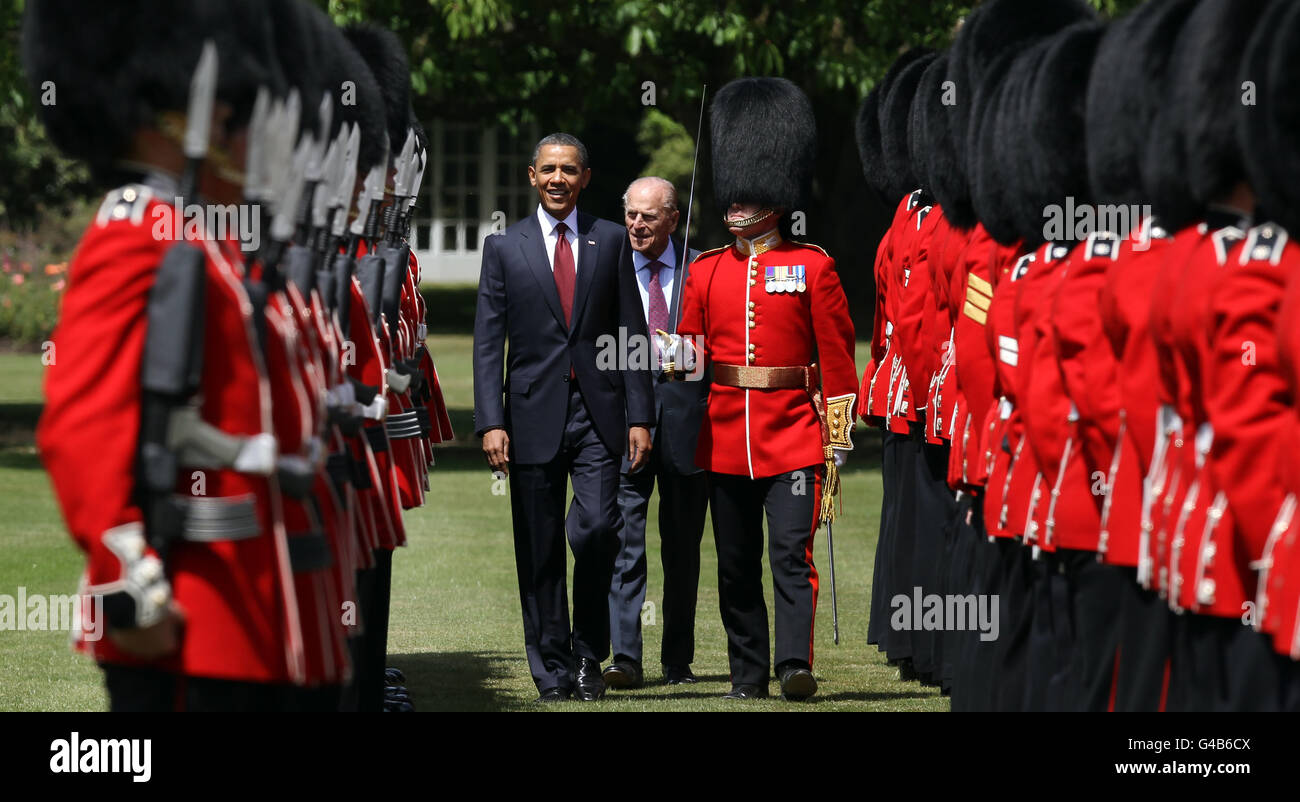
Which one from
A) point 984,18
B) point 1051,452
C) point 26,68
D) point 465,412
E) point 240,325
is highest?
point 984,18

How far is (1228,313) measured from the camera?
4.12 m

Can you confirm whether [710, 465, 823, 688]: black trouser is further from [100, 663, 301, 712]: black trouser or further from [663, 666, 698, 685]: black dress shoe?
[100, 663, 301, 712]: black trouser

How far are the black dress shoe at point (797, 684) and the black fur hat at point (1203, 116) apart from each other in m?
3.09

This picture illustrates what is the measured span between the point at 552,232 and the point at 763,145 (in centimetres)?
93

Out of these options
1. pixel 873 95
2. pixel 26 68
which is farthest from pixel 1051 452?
pixel 873 95

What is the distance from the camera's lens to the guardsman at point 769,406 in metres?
7.44

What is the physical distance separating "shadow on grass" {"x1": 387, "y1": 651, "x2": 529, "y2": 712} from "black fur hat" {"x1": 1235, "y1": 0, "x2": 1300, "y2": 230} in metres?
3.85

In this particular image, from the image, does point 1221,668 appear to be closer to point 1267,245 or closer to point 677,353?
point 1267,245

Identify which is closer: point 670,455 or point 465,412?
point 670,455

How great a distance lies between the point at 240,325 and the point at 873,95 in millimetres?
6030

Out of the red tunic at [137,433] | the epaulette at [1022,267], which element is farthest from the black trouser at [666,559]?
the red tunic at [137,433]

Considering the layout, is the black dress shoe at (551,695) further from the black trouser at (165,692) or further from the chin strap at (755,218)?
the black trouser at (165,692)

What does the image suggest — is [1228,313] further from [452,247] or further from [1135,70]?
[452,247]

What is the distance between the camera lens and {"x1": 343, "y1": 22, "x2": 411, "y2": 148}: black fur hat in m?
6.91
